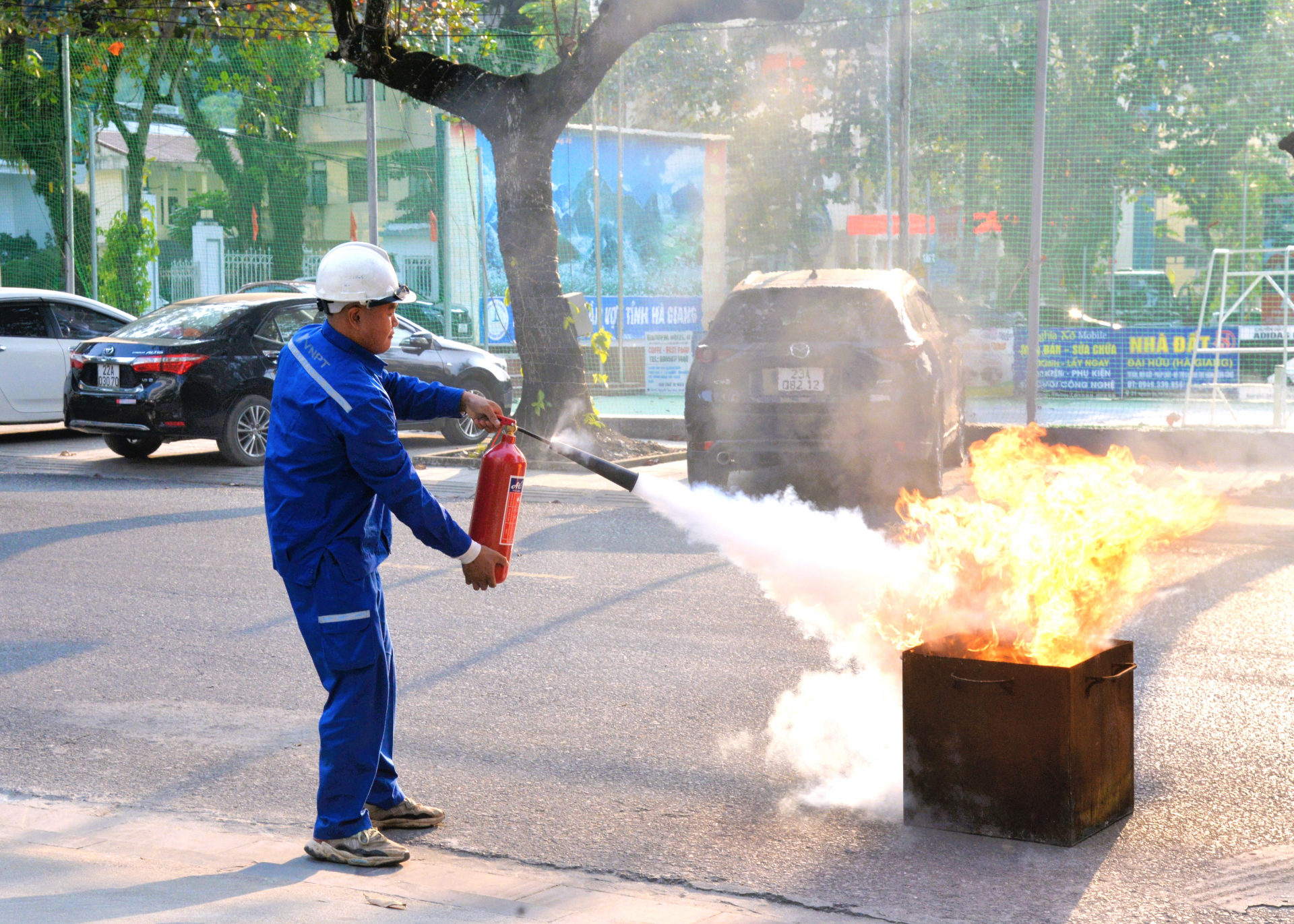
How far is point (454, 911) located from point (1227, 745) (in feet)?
9.62

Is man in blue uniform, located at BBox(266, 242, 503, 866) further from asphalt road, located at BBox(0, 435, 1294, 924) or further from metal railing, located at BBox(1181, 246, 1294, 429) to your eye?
metal railing, located at BBox(1181, 246, 1294, 429)

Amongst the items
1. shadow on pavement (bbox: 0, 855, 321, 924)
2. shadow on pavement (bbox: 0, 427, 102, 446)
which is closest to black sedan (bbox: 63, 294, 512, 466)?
shadow on pavement (bbox: 0, 427, 102, 446)

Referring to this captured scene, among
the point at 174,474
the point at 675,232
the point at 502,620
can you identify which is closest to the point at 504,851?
the point at 502,620

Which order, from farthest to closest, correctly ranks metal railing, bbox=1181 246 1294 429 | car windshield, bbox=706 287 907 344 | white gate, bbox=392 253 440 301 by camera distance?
1. white gate, bbox=392 253 440 301
2. metal railing, bbox=1181 246 1294 429
3. car windshield, bbox=706 287 907 344

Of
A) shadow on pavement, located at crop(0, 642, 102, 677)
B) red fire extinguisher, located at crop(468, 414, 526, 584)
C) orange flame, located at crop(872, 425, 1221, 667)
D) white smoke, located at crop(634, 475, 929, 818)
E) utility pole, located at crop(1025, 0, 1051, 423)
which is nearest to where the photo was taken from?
orange flame, located at crop(872, 425, 1221, 667)

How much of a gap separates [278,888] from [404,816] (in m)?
0.64

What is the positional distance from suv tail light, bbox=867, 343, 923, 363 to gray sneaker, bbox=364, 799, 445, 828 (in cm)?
657

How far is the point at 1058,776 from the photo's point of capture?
13.2 feet

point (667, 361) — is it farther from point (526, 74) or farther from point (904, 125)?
point (526, 74)

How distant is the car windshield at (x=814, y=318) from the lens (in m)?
10.4

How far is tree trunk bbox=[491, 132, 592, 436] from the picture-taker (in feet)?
46.3

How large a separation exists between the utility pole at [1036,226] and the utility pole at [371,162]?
727 centimetres

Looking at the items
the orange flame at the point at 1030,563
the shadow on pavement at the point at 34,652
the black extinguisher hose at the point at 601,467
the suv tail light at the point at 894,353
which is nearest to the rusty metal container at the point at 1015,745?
the orange flame at the point at 1030,563

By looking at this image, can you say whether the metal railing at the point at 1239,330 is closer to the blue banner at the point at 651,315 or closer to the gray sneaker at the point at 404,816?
the blue banner at the point at 651,315
